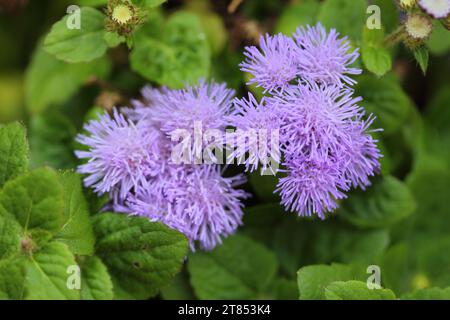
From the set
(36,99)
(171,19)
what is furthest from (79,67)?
(171,19)

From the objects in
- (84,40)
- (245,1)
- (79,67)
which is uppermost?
(245,1)

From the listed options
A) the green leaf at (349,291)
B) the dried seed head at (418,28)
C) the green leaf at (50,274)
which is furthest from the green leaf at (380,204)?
the green leaf at (50,274)

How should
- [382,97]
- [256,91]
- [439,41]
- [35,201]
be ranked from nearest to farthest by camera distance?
[35,201] → [256,91] → [382,97] → [439,41]

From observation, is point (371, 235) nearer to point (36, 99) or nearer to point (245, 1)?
point (245, 1)

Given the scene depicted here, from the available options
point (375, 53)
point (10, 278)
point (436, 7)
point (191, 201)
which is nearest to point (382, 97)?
point (375, 53)

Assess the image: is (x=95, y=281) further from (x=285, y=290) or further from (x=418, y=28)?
(x=418, y=28)
